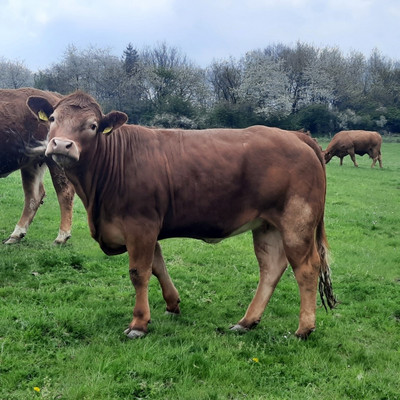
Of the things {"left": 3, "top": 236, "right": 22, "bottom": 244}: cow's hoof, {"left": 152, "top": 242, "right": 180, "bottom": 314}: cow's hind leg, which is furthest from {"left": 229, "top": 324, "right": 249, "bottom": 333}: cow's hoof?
{"left": 3, "top": 236, "right": 22, "bottom": 244}: cow's hoof

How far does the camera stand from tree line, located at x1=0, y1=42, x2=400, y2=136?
153 feet

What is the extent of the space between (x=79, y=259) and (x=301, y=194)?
3.75m

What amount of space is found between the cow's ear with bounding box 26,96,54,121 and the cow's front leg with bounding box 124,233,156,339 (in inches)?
70.2

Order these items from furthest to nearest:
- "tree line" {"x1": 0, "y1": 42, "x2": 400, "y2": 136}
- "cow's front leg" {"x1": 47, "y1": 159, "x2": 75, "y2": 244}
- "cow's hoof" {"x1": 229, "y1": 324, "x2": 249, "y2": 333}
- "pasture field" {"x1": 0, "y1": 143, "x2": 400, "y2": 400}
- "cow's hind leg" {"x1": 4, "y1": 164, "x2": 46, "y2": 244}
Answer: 1. "tree line" {"x1": 0, "y1": 42, "x2": 400, "y2": 136}
2. "cow's hind leg" {"x1": 4, "y1": 164, "x2": 46, "y2": 244}
3. "cow's front leg" {"x1": 47, "y1": 159, "x2": 75, "y2": 244}
4. "cow's hoof" {"x1": 229, "y1": 324, "x2": 249, "y2": 333}
5. "pasture field" {"x1": 0, "y1": 143, "x2": 400, "y2": 400}

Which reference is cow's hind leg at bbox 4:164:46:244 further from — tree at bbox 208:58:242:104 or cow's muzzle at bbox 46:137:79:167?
tree at bbox 208:58:242:104

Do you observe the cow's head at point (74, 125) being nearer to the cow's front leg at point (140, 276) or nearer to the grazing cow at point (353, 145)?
the cow's front leg at point (140, 276)

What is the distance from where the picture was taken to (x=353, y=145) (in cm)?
2966

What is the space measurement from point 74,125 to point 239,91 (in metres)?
50.5

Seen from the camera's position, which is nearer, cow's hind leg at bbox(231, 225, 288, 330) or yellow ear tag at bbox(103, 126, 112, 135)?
yellow ear tag at bbox(103, 126, 112, 135)

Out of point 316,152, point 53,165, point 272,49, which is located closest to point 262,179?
point 316,152

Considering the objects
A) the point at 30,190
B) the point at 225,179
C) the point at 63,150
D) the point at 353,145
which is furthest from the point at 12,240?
the point at 353,145

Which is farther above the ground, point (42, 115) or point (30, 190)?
point (42, 115)

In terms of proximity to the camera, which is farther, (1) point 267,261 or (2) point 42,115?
(1) point 267,261

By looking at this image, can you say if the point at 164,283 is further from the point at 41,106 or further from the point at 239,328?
the point at 41,106
